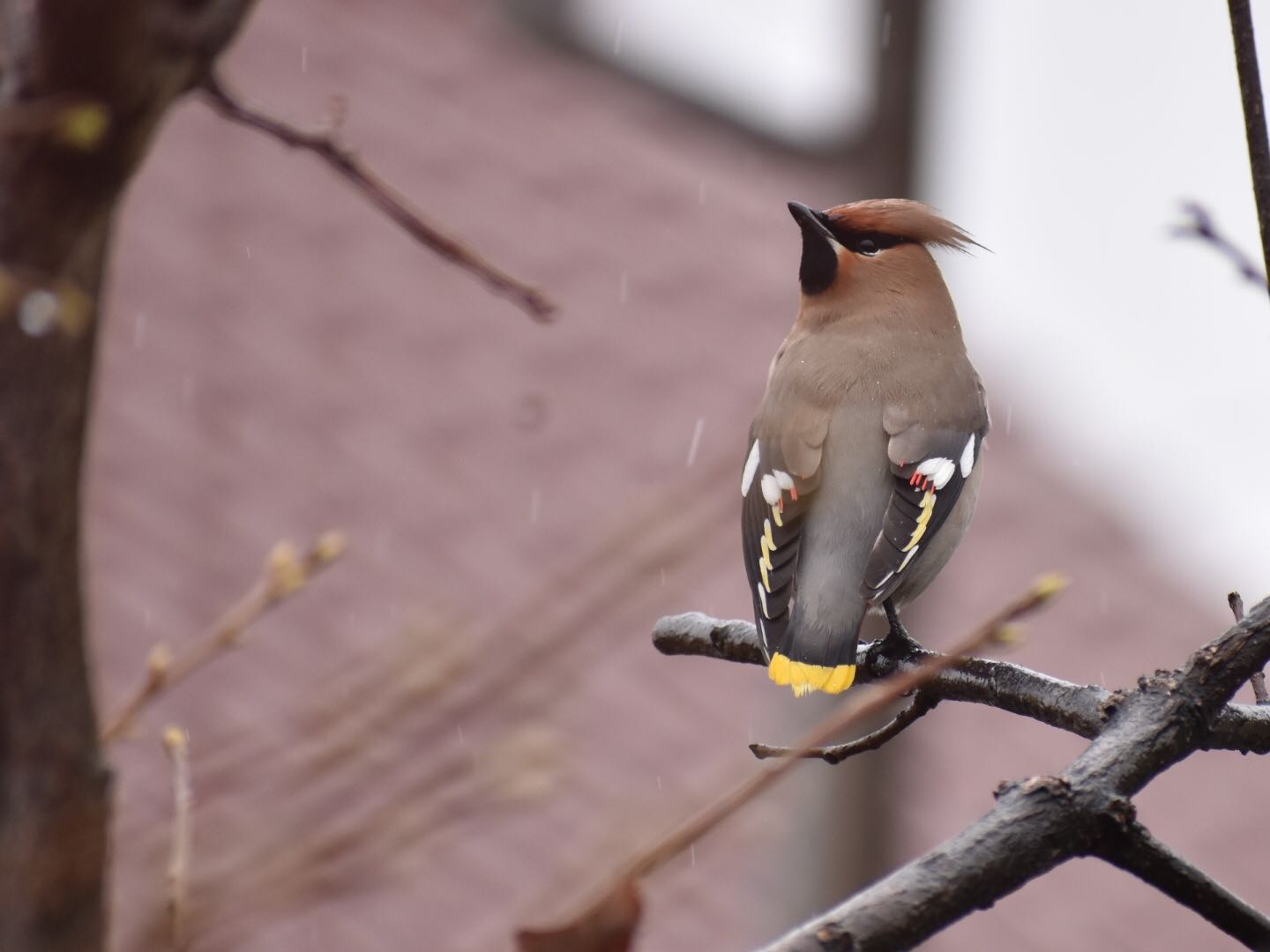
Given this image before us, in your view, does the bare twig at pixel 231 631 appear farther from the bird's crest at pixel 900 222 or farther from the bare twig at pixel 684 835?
the bird's crest at pixel 900 222

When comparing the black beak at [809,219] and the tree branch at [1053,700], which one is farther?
the black beak at [809,219]

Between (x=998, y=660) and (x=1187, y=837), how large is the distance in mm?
4749

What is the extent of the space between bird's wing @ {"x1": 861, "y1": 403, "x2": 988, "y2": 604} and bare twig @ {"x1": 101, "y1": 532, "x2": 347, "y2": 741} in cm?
75

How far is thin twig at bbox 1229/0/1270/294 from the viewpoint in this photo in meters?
1.04

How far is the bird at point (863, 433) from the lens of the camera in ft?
5.87

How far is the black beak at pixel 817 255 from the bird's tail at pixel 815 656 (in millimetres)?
464

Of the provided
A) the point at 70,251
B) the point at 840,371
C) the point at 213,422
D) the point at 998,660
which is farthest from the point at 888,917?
the point at 213,422

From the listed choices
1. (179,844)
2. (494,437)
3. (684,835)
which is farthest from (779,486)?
(494,437)

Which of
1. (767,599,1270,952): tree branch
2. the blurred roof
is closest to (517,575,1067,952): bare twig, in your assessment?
(767,599,1270,952): tree branch

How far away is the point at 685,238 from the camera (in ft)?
20.9

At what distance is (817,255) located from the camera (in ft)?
6.51

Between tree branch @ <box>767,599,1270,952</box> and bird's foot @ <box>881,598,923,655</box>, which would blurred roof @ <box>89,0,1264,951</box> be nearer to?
bird's foot @ <box>881,598,923,655</box>

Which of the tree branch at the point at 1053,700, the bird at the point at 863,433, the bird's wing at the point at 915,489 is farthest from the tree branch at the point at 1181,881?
the bird's wing at the point at 915,489

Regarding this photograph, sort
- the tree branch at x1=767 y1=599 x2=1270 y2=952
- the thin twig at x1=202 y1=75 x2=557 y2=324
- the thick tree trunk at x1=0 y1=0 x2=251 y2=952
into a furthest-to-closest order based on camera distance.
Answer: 1. the thin twig at x1=202 y1=75 x2=557 y2=324
2. the thick tree trunk at x1=0 y1=0 x2=251 y2=952
3. the tree branch at x1=767 y1=599 x2=1270 y2=952
